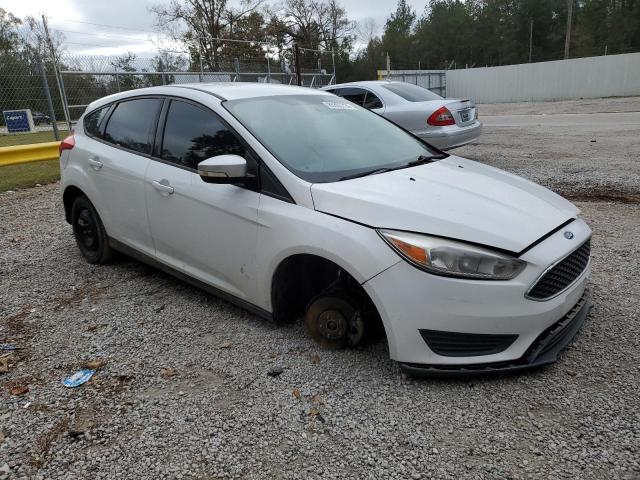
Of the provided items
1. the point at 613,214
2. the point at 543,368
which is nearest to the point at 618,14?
the point at 613,214

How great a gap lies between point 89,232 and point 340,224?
10.0 ft

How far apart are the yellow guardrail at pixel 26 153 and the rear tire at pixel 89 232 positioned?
583 centimetres

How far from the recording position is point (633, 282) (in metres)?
3.72

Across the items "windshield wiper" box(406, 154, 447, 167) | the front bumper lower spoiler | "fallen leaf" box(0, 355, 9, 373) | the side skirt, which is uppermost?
"windshield wiper" box(406, 154, 447, 167)

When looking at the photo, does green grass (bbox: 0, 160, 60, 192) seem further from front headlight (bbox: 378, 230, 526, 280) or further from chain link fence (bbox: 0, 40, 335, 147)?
front headlight (bbox: 378, 230, 526, 280)

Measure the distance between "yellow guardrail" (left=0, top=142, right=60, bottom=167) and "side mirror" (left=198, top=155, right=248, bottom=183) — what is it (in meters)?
8.17

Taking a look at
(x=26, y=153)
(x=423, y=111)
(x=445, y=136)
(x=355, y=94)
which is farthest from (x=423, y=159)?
(x=26, y=153)

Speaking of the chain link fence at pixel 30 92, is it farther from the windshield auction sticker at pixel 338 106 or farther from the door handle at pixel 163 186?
the windshield auction sticker at pixel 338 106

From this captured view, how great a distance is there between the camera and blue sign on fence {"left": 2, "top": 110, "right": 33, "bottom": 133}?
44.6 feet

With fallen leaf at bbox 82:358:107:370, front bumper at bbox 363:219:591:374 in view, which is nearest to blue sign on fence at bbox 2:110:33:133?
fallen leaf at bbox 82:358:107:370

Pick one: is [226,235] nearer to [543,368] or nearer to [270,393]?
[270,393]

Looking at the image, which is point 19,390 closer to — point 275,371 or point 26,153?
point 275,371

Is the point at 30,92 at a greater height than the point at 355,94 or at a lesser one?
greater

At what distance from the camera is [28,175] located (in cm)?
950
